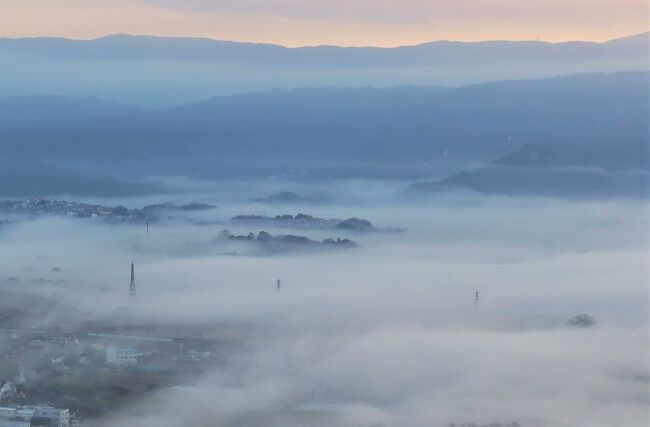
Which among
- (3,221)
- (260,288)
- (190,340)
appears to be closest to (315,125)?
(3,221)

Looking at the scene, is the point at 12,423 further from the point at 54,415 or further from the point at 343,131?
the point at 343,131

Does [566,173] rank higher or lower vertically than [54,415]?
higher

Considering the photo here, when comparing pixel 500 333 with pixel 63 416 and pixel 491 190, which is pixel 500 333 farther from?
pixel 491 190

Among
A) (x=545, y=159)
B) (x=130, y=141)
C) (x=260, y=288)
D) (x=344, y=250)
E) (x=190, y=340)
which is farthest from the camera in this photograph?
(x=130, y=141)

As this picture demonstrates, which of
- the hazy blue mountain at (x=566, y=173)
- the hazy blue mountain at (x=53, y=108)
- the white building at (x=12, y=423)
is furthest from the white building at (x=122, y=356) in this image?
the hazy blue mountain at (x=53, y=108)

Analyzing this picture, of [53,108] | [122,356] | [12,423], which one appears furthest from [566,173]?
[53,108]

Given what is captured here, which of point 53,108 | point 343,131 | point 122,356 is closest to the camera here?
point 122,356
